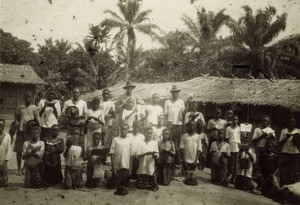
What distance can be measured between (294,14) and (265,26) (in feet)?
36.1

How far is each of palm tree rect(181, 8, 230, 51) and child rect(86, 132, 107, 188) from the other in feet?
53.2

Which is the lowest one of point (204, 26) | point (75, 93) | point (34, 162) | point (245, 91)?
point (34, 162)

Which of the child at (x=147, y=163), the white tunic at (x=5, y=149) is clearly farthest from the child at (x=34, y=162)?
the child at (x=147, y=163)

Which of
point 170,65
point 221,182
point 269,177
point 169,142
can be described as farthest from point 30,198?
point 170,65

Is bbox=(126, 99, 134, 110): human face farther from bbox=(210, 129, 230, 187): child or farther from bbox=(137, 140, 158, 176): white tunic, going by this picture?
bbox=(210, 129, 230, 187): child

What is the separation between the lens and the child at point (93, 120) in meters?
7.06

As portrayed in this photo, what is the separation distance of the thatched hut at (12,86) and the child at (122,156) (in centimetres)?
1506

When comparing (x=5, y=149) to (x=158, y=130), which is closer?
(x=5, y=149)

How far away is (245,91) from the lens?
12430 millimetres

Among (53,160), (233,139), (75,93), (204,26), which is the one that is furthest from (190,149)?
(204,26)

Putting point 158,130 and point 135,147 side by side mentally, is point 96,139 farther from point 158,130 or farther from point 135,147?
point 158,130

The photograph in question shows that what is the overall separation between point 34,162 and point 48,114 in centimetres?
114

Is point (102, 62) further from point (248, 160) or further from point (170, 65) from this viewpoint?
point (248, 160)

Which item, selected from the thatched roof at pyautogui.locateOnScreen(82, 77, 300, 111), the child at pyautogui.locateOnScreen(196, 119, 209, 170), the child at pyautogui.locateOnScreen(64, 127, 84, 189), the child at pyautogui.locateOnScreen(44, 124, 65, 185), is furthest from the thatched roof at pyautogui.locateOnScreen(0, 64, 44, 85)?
the child at pyautogui.locateOnScreen(64, 127, 84, 189)
